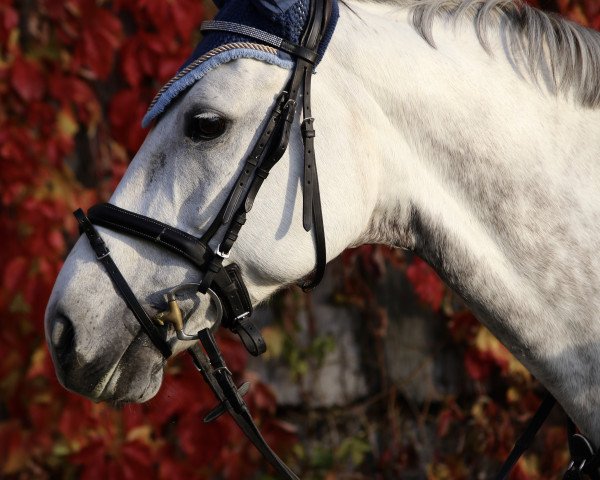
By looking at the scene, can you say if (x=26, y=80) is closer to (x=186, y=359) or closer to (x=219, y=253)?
(x=186, y=359)

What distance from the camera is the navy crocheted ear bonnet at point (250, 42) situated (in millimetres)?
1559

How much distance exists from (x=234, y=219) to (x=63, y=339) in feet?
1.48

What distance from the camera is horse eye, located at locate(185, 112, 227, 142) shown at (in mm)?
1543

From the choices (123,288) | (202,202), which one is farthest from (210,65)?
(123,288)

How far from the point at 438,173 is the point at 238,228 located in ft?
1.49

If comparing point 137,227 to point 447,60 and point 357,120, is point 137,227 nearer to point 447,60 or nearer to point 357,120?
point 357,120

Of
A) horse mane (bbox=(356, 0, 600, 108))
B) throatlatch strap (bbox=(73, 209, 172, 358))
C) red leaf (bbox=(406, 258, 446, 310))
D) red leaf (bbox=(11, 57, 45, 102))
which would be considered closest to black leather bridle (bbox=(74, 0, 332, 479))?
throatlatch strap (bbox=(73, 209, 172, 358))

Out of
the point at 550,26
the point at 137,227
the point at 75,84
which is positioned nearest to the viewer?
the point at 137,227

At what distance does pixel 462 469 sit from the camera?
3.45m

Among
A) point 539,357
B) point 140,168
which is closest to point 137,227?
point 140,168

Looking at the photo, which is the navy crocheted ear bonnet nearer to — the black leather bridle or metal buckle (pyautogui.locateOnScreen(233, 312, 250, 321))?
the black leather bridle

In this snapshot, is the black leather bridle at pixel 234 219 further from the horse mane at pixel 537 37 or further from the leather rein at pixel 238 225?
the horse mane at pixel 537 37

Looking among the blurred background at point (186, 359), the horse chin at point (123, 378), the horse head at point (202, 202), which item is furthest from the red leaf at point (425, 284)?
the horse chin at point (123, 378)

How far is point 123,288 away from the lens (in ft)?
5.02
